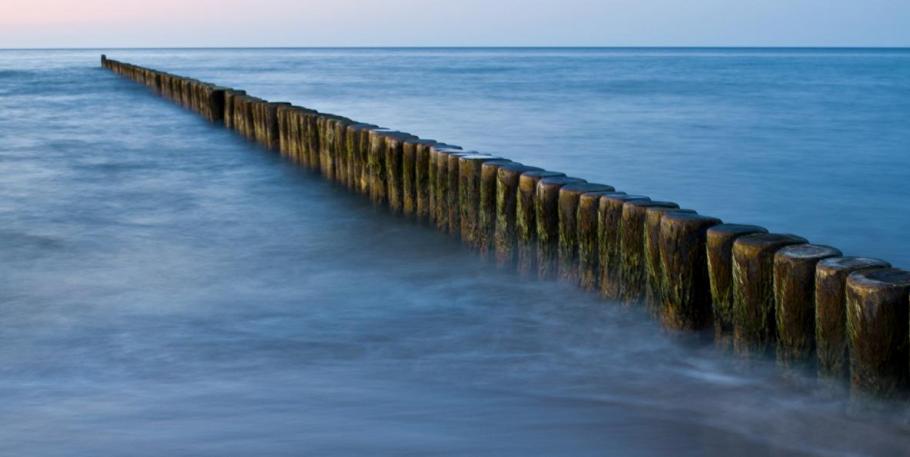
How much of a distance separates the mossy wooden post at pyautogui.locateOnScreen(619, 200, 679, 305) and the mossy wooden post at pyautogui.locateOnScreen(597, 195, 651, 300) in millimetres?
30

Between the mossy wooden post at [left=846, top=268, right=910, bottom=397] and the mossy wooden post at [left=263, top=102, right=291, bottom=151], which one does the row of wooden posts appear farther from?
→ the mossy wooden post at [left=263, top=102, right=291, bottom=151]

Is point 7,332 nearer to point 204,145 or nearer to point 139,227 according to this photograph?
point 139,227

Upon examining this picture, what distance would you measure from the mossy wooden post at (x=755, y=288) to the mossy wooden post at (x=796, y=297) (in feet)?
0.17

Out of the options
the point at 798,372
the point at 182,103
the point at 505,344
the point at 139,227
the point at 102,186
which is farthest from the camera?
the point at 182,103

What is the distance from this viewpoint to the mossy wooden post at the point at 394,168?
7.05 metres

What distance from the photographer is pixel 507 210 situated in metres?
5.52

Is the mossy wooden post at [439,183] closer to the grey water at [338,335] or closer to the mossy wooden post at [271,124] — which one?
the grey water at [338,335]

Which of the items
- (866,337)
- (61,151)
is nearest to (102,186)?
(61,151)

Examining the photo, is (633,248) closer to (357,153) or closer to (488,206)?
(488,206)

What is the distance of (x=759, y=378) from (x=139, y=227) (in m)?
5.01

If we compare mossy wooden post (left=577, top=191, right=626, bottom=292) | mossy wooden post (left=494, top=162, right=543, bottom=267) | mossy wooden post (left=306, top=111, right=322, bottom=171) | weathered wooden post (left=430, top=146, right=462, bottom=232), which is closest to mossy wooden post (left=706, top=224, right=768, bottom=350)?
mossy wooden post (left=577, top=191, right=626, bottom=292)

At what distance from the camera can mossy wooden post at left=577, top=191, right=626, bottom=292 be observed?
475 cm

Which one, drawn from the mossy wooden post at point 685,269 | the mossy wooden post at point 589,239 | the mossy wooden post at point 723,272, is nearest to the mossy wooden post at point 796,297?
the mossy wooden post at point 723,272

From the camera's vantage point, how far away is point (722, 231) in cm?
395
